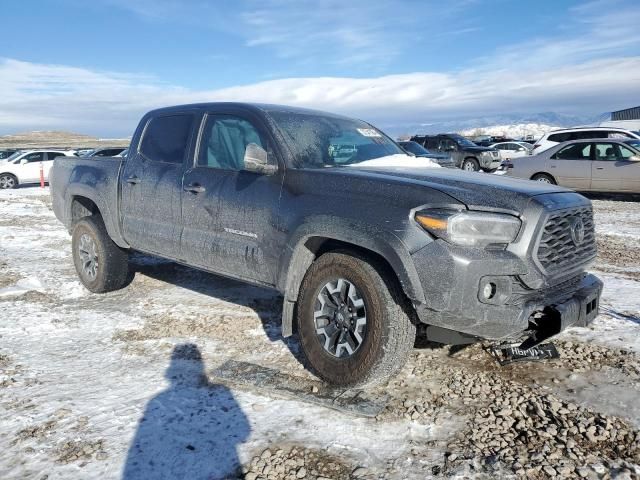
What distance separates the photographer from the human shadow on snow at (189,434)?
8.79ft

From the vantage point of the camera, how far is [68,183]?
5.89m

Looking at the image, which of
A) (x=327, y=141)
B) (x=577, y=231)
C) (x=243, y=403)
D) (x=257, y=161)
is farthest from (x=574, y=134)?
(x=243, y=403)

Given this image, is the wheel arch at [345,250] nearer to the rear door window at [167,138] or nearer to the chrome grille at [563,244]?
the chrome grille at [563,244]

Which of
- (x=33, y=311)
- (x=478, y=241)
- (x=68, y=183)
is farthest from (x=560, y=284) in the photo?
(x=68, y=183)

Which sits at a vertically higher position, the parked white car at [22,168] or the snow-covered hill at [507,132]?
the snow-covered hill at [507,132]

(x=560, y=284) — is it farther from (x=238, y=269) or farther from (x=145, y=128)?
(x=145, y=128)

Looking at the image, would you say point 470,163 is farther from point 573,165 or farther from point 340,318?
point 340,318

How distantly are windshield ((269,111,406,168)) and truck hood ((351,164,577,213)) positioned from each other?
0.44 metres

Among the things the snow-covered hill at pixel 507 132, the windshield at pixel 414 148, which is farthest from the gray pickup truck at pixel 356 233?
the snow-covered hill at pixel 507 132

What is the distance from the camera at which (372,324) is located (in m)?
3.25

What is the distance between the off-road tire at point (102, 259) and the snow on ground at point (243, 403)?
0.27 meters

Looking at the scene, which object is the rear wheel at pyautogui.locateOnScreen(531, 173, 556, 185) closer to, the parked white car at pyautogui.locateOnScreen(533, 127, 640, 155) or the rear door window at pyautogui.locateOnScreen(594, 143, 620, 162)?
the rear door window at pyautogui.locateOnScreen(594, 143, 620, 162)

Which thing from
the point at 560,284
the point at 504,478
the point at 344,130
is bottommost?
the point at 504,478

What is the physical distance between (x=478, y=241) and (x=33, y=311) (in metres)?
4.19
